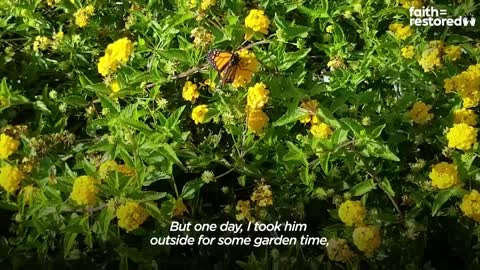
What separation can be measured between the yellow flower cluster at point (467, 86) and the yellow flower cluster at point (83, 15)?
1317mm

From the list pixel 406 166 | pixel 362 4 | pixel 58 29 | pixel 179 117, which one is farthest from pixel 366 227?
pixel 58 29

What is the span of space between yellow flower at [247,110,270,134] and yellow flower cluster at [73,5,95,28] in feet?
2.70

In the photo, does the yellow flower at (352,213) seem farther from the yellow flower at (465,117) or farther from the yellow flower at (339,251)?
the yellow flower at (465,117)

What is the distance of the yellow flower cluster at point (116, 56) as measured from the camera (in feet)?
7.22

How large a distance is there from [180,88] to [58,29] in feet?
2.16

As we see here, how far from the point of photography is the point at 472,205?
6.09 feet

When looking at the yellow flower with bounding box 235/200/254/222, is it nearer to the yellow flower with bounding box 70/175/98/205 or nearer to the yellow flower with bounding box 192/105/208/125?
the yellow flower with bounding box 192/105/208/125

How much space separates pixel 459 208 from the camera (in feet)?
6.42

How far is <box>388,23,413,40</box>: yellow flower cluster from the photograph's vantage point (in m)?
2.31

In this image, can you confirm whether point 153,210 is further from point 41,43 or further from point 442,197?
point 41,43

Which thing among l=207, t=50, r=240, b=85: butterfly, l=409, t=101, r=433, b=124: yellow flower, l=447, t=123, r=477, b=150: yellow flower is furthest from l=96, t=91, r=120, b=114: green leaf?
l=447, t=123, r=477, b=150: yellow flower

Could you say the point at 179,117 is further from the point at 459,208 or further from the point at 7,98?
the point at 459,208

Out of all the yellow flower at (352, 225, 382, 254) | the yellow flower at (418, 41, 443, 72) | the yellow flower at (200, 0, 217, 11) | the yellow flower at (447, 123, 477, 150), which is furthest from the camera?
the yellow flower at (200, 0, 217, 11)

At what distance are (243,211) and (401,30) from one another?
86 centimetres
